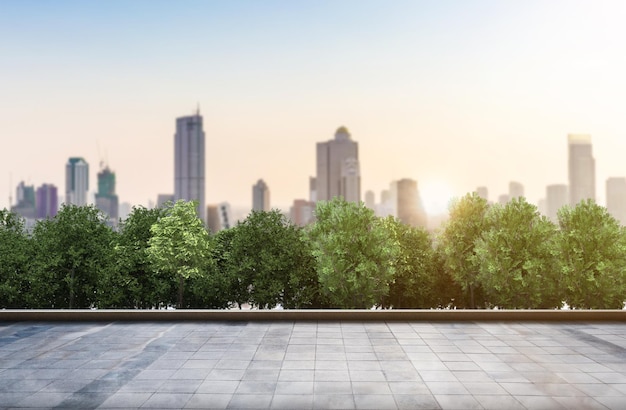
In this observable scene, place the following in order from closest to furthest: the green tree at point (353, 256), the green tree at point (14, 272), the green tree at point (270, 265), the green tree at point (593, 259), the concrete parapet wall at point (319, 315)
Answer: the concrete parapet wall at point (319, 315), the green tree at point (593, 259), the green tree at point (353, 256), the green tree at point (14, 272), the green tree at point (270, 265)

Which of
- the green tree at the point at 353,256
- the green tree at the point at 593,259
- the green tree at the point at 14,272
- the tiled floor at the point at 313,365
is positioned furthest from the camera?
the green tree at the point at 14,272

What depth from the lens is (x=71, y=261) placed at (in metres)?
42.6

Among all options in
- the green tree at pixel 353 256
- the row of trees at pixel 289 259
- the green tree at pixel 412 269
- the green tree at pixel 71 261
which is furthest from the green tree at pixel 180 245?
the green tree at pixel 412 269

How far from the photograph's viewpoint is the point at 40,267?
4069 cm

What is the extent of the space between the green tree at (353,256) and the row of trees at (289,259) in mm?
89

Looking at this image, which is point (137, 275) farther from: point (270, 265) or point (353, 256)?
point (353, 256)

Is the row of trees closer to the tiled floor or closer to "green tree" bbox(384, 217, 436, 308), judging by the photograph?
"green tree" bbox(384, 217, 436, 308)

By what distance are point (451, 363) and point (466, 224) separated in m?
34.1

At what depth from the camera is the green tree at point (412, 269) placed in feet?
158

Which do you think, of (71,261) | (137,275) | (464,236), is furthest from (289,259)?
(71,261)

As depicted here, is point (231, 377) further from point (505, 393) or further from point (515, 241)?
point (515, 241)

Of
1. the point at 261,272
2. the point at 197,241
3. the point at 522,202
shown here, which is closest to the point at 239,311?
the point at 197,241

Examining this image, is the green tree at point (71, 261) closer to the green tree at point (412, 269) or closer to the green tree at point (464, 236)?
the green tree at point (412, 269)

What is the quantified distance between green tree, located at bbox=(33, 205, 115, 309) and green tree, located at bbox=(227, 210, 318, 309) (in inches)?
408
